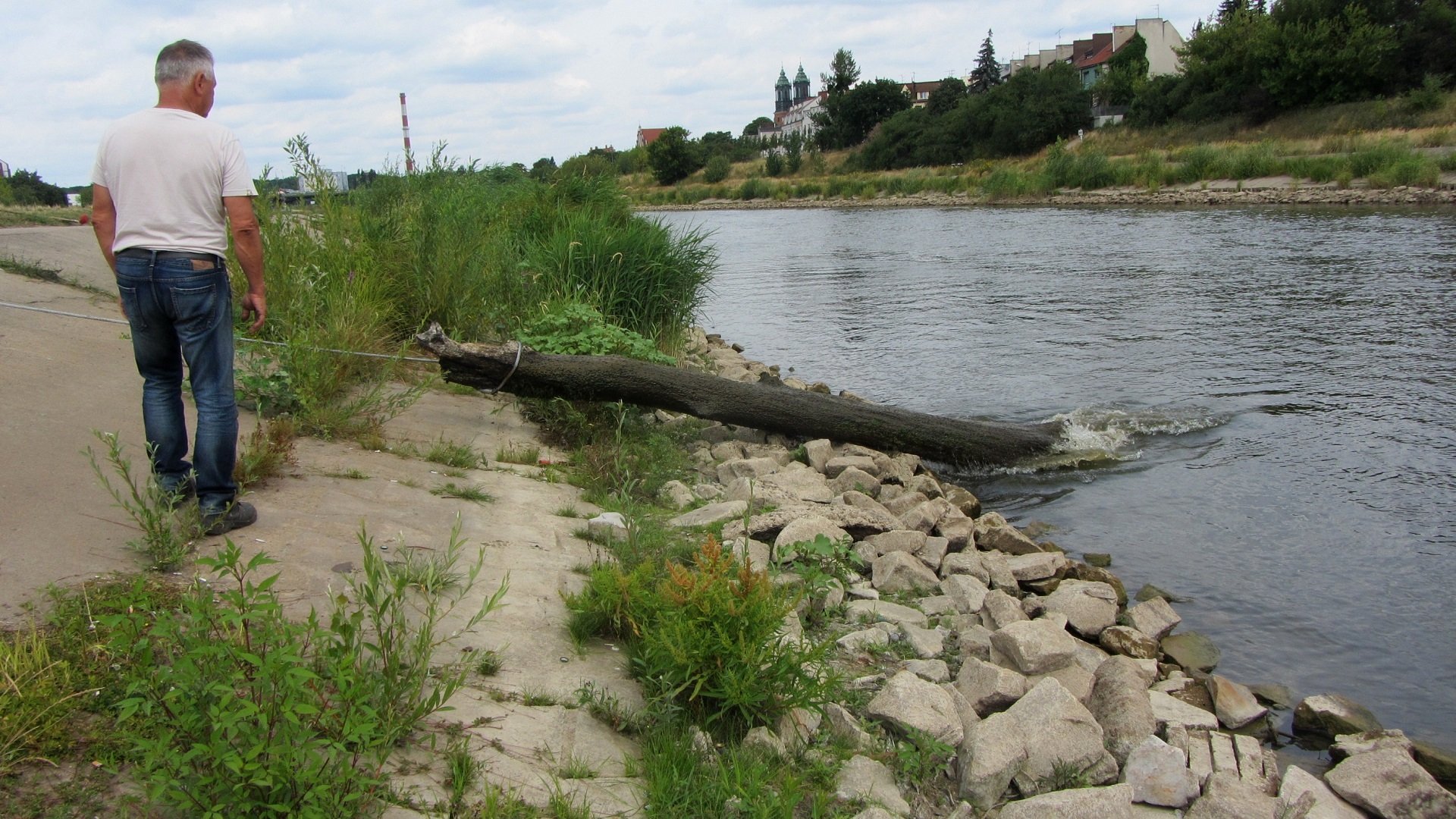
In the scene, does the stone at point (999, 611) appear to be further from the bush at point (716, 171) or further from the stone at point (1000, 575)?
the bush at point (716, 171)

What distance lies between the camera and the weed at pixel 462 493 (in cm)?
543

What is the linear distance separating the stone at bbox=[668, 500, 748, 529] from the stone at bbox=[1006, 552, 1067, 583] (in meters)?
1.64

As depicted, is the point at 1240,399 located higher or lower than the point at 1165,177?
lower

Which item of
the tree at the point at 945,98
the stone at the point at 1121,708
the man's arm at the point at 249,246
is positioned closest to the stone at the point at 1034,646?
the stone at the point at 1121,708

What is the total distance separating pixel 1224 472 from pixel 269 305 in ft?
24.7

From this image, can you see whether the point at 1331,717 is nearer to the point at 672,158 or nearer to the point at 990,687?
the point at 990,687

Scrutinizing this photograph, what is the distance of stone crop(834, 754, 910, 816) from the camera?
331cm

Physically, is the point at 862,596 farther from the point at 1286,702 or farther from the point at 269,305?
the point at 269,305

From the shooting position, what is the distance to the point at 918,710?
375cm

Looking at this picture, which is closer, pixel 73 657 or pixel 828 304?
pixel 73 657

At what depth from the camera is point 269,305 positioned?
7.24 meters

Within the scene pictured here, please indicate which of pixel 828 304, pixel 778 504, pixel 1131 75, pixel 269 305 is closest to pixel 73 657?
pixel 778 504

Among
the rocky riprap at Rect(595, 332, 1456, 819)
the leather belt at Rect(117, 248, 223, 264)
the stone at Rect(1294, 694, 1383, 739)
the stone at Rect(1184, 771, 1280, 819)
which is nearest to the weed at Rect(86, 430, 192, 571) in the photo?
the leather belt at Rect(117, 248, 223, 264)

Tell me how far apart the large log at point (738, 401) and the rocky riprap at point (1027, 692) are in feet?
3.51
